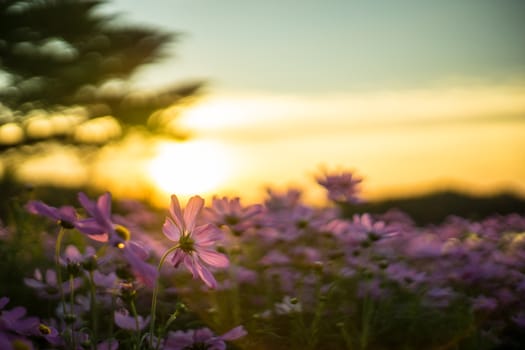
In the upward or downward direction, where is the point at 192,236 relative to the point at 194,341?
upward

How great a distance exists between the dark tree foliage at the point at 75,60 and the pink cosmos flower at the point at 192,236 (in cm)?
1103

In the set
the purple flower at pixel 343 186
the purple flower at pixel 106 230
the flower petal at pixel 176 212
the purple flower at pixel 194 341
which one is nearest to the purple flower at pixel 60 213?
the purple flower at pixel 106 230

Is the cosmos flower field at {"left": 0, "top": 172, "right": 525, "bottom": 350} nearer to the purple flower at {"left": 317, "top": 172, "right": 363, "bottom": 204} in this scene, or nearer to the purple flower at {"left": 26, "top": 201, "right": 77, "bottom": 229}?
the purple flower at {"left": 317, "top": 172, "right": 363, "bottom": 204}

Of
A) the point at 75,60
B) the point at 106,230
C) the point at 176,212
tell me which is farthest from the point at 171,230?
the point at 75,60

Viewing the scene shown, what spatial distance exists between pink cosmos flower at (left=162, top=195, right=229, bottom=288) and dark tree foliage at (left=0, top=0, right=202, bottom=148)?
434 inches

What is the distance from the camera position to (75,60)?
12.9m

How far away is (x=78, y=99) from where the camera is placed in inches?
505

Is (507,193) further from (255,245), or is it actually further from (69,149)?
(69,149)

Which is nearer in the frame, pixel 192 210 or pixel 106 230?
pixel 106 230

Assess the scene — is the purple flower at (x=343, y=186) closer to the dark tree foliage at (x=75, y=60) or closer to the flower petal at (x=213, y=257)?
the flower petal at (x=213, y=257)

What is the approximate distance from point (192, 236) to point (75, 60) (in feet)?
41.5

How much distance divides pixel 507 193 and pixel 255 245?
7.54m

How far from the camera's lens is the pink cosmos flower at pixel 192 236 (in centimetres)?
125

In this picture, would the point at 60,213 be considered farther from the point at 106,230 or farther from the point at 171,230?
the point at 171,230
